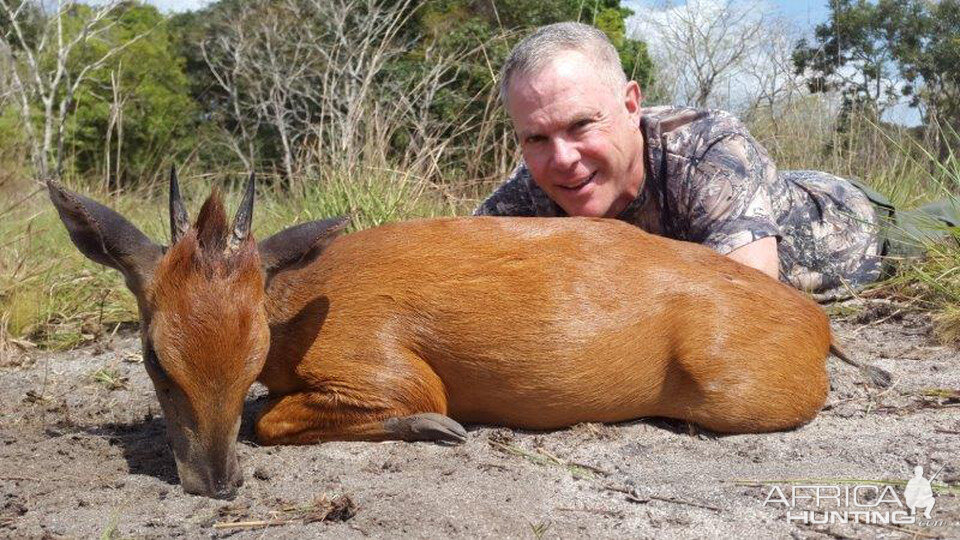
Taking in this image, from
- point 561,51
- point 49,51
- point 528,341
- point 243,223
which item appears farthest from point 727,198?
point 49,51

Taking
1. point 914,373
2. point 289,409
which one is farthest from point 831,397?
point 289,409

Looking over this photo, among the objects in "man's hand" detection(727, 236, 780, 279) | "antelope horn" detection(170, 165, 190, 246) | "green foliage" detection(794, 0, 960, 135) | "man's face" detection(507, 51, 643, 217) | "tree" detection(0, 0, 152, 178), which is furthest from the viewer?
"tree" detection(0, 0, 152, 178)

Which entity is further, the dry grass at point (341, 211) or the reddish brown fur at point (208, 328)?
the dry grass at point (341, 211)

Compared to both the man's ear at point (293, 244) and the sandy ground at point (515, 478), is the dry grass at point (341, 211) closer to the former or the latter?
the sandy ground at point (515, 478)

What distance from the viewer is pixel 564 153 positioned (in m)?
4.94

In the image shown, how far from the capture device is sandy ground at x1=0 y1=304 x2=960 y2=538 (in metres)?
3.01

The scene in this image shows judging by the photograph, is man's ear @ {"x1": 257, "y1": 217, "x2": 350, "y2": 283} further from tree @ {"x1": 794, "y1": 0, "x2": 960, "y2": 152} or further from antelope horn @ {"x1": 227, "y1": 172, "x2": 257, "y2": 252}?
tree @ {"x1": 794, "y1": 0, "x2": 960, "y2": 152}

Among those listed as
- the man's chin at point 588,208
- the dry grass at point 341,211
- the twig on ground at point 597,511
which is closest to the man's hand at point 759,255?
the man's chin at point 588,208

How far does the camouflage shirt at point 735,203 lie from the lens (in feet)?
16.4

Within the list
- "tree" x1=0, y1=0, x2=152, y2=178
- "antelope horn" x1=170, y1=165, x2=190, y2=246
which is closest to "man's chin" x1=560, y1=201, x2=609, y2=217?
"antelope horn" x1=170, y1=165, x2=190, y2=246

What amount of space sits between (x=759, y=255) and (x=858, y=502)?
1.89 meters

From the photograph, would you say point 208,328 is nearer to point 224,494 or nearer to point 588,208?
point 224,494

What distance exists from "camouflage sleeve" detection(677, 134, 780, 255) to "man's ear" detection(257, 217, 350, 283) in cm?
212

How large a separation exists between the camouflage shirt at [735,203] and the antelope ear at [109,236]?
283 centimetres
